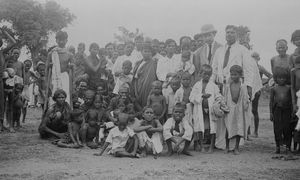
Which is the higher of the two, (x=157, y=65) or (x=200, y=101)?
(x=157, y=65)

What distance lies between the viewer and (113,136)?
6.45m

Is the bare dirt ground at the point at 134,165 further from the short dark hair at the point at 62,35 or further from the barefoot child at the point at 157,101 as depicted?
the short dark hair at the point at 62,35

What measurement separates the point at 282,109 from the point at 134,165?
285 centimetres

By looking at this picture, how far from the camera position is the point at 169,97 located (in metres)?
7.54

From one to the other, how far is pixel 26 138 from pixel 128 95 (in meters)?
2.40

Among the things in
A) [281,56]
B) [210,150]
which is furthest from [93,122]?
[281,56]

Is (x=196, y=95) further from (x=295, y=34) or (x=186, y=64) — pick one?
(x=295, y=34)

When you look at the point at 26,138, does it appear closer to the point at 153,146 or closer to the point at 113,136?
the point at 113,136

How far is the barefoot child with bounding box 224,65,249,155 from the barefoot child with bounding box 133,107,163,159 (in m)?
1.26

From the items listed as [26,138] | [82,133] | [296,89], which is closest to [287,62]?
[296,89]

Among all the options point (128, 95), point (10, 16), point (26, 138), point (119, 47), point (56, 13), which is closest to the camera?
point (128, 95)

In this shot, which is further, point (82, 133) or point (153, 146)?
point (82, 133)

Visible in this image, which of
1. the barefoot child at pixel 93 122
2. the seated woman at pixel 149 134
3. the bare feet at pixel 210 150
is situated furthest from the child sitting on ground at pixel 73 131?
the bare feet at pixel 210 150

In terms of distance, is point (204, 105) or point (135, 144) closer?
point (135, 144)
